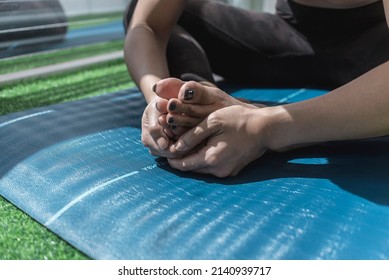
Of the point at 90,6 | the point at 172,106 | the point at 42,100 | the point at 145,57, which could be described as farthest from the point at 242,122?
the point at 90,6

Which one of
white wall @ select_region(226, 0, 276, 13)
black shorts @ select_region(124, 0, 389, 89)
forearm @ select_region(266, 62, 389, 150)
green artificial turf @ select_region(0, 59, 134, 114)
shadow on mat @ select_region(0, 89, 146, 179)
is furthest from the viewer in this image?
white wall @ select_region(226, 0, 276, 13)

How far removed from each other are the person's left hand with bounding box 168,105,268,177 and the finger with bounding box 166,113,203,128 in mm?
17

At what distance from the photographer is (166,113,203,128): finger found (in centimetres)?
92

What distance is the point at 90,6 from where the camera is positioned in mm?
2908

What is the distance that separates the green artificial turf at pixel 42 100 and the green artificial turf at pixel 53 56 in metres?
0.10

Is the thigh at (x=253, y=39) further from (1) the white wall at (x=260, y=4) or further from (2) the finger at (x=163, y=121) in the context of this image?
(1) the white wall at (x=260, y=4)

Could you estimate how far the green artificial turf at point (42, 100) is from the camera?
812mm

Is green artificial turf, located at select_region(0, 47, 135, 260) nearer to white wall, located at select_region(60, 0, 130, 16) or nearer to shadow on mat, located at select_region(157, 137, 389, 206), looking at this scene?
shadow on mat, located at select_region(157, 137, 389, 206)

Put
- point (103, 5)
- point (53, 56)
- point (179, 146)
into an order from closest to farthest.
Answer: point (179, 146)
point (53, 56)
point (103, 5)

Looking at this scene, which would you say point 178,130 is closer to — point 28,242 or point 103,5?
point 28,242

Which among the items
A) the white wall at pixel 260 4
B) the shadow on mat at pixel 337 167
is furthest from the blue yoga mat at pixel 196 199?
the white wall at pixel 260 4

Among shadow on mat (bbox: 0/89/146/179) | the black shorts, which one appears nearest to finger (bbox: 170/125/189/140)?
shadow on mat (bbox: 0/89/146/179)

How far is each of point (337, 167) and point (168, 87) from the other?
0.44 m
